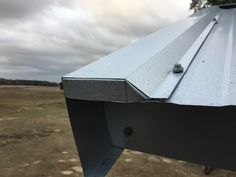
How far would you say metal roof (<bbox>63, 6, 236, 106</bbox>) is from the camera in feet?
3.04

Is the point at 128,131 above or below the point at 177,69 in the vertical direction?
below

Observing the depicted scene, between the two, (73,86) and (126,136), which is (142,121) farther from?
(73,86)

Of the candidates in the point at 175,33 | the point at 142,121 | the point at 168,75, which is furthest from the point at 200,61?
the point at 175,33

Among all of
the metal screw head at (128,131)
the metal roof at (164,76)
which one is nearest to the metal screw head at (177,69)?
the metal roof at (164,76)

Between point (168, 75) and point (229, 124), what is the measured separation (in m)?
0.25

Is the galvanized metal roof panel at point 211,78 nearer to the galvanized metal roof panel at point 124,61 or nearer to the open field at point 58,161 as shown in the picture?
the galvanized metal roof panel at point 124,61

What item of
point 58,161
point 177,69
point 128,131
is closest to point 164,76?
point 177,69

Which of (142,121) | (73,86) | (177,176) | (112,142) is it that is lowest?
(177,176)

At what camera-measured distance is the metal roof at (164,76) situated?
0.93 meters

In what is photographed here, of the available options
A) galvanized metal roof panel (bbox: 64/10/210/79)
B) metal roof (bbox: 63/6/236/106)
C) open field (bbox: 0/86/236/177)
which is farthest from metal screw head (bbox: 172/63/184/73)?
open field (bbox: 0/86/236/177)

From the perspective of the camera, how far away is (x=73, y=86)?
1.05m

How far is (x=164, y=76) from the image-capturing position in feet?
3.53

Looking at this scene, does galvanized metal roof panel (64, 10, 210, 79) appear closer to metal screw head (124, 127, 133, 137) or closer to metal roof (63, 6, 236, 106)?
metal roof (63, 6, 236, 106)

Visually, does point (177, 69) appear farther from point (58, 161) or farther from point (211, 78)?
point (58, 161)
